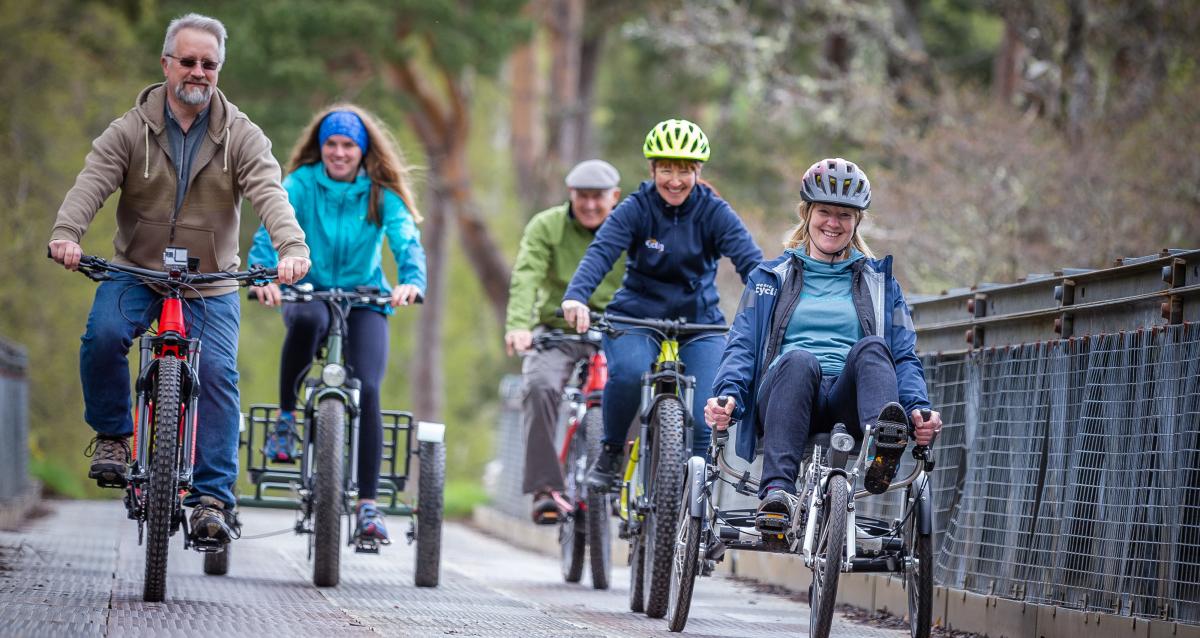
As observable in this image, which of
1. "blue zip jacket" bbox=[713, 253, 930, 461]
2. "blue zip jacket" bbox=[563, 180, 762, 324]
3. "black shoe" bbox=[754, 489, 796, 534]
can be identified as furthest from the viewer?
"blue zip jacket" bbox=[563, 180, 762, 324]

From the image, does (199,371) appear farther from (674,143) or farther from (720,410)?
(674,143)

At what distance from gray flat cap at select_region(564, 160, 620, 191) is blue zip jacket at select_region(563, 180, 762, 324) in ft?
5.27

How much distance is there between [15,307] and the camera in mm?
29016

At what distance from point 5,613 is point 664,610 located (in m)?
3.05

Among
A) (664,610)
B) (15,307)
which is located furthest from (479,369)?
(664,610)

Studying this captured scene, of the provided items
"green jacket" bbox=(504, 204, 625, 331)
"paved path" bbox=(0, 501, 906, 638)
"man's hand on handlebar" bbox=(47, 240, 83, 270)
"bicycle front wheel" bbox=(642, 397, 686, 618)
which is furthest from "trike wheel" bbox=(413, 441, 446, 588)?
"man's hand on handlebar" bbox=(47, 240, 83, 270)

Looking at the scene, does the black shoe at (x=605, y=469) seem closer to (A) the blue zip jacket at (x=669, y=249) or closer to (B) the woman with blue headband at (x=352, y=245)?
(A) the blue zip jacket at (x=669, y=249)

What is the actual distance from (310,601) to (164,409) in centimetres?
140

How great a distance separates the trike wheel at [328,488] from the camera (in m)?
9.33

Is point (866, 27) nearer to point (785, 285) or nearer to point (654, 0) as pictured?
point (654, 0)

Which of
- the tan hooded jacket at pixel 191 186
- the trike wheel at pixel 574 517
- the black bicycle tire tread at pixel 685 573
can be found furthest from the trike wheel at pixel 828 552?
the trike wheel at pixel 574 517

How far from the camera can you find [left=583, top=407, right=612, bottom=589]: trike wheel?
10.5 metres

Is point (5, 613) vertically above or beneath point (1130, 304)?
beneath

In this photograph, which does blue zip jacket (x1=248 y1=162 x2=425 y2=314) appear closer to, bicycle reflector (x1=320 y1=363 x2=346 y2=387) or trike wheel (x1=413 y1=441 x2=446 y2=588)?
bicycle reflector (x1=320 y1=363 x2=346 y2=387)
